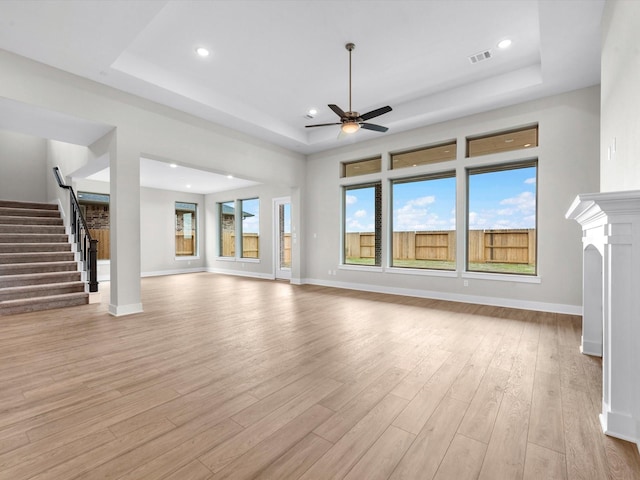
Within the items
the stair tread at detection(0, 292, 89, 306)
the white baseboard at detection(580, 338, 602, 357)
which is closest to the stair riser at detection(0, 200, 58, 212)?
the stair tread at detection(0, 292, 89, 306)

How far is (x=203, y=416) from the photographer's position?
190cm

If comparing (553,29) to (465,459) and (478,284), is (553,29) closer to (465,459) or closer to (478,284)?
(478,284)

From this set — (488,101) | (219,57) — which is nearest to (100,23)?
(219,57)

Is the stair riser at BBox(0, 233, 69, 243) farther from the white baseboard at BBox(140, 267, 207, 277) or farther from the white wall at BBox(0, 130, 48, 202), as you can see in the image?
the white baseboard at BBox(140, 267, 207, 277)

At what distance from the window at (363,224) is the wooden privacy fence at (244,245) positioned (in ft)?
11.9

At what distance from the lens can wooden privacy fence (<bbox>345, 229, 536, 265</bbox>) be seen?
5125mm

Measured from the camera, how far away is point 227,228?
1087cm

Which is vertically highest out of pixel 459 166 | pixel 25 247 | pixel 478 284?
pixel 459 166

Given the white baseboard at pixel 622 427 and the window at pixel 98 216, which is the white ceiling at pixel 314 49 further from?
the window at pixel 98 216

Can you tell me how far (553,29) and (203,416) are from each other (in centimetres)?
491

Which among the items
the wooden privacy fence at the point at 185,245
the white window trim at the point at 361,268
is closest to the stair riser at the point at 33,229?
the wooden privacy fence at the point at 185,245

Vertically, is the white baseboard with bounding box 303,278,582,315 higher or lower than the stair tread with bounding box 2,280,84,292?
lower

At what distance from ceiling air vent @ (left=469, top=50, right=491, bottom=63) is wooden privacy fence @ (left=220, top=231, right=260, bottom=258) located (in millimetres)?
7285

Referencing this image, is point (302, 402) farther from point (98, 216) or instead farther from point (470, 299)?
point (98, 216)
